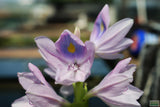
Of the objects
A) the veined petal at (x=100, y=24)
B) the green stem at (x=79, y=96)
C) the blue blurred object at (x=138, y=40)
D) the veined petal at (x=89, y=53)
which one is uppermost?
the blue blurred object at (x=138, y=40)

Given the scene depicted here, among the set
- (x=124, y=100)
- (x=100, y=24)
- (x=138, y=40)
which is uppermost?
(x=138, y=40)

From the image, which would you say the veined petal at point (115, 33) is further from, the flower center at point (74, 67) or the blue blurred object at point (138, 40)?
the blue blurred object at point (138, 40)

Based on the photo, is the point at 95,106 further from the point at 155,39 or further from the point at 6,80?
the point at 6,80

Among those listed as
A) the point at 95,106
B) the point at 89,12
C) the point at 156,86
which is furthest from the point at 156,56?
the point at 89,12

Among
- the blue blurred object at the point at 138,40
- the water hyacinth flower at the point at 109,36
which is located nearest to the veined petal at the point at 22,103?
the water hyacinth flower at the point at 109,36

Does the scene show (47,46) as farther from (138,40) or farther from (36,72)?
(138,40)

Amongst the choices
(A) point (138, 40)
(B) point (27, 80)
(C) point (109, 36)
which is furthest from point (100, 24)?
(A) point (138, 40)

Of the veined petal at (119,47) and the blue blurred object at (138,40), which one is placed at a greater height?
the blue blurred object at (138,40)
